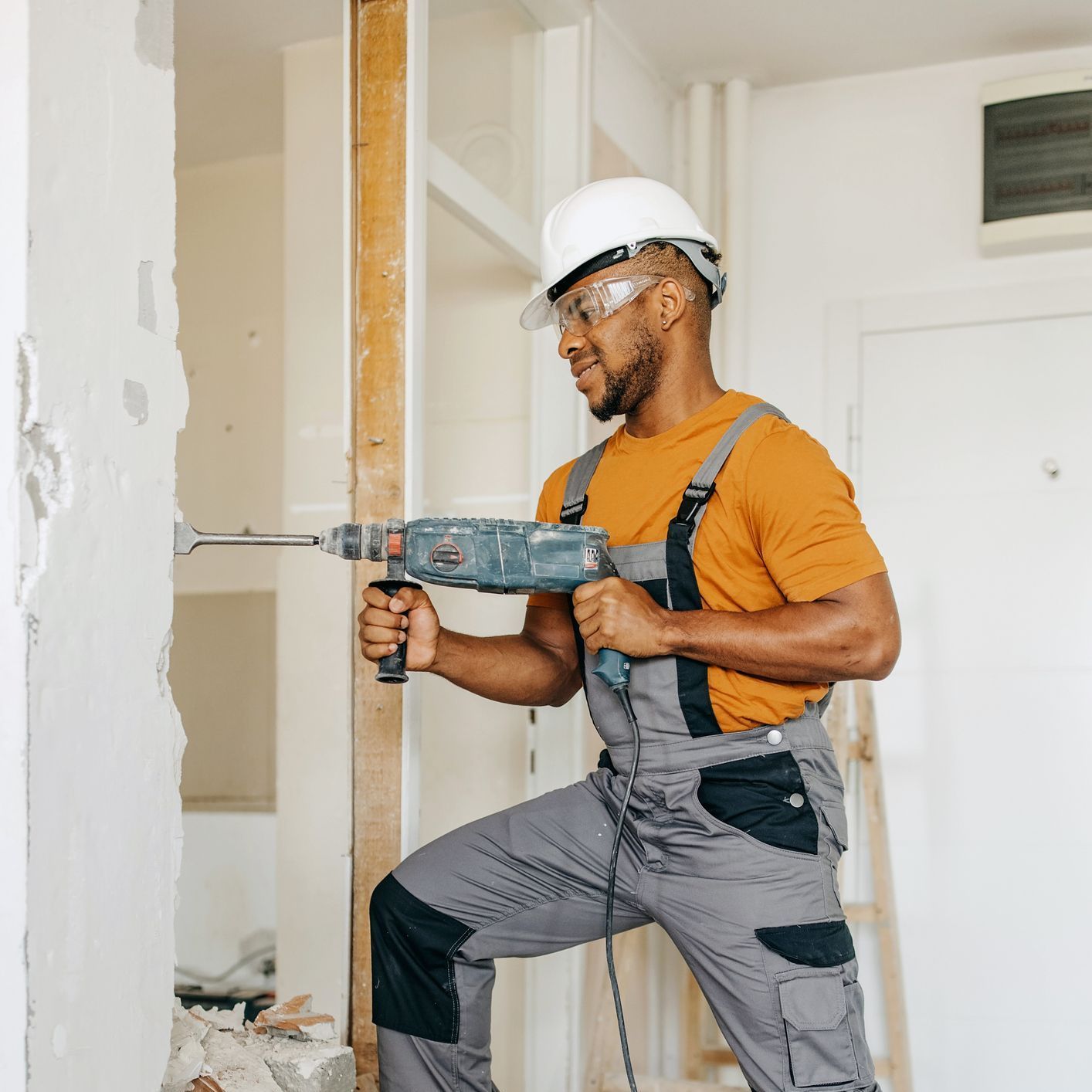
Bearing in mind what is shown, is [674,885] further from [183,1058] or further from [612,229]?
[612,229]

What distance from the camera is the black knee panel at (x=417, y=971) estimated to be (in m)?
1.67

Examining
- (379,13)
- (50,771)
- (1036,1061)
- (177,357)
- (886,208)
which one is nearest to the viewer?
(50,771)

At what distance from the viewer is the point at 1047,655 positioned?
298 centimetres

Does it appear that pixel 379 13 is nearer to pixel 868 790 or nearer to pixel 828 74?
pixel 828 74

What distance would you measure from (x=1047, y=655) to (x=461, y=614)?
1472 mm

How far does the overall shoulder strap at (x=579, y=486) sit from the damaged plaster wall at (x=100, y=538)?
0.65 meters

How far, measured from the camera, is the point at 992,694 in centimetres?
302

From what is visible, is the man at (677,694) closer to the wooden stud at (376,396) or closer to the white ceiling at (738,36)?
the wooden stud at (376,396)

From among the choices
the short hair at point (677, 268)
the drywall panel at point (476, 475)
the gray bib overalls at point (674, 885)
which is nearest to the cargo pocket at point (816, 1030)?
the gray bib overalls at point (674, 885)

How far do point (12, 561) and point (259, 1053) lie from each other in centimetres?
95

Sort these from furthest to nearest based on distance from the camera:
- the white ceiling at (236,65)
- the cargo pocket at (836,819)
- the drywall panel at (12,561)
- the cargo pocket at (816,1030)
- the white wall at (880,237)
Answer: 1. the white wall at (880,237)
2. the white ceiling at (236,65)
3. the cargo pocket at (836,819)
4. the cargo pocket at (816,1030)
5. the drywall panel at (12,561)

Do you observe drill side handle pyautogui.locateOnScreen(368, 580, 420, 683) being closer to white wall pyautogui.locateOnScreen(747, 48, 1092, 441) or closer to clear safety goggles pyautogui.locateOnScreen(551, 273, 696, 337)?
clear safety goggles pyautogui.locateOnScreen(551, 273, 696, 337)

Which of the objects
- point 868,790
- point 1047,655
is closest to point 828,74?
point 1047,655

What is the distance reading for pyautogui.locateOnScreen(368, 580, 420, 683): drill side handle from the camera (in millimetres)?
1629
